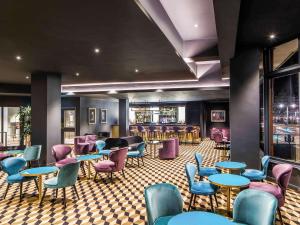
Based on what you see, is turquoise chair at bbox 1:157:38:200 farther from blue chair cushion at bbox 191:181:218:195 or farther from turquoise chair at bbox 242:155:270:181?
turquoise chair at bbox 242:155:270:181

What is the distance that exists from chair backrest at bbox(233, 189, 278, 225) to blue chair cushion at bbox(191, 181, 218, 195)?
1.06m

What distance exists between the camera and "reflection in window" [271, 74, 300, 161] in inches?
193

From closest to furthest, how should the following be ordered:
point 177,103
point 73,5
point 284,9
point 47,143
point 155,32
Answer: point 73,5 → point 284,9 → point 155,32 → point 47,143 → point 177,103

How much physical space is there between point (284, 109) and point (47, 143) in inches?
260

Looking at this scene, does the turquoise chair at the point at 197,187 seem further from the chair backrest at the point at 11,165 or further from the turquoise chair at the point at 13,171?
the chair backrest at the point at 11,165

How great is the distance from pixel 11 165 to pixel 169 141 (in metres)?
5.23

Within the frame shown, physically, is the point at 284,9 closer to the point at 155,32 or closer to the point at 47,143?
the point at 155,32

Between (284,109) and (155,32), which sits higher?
(155,32)

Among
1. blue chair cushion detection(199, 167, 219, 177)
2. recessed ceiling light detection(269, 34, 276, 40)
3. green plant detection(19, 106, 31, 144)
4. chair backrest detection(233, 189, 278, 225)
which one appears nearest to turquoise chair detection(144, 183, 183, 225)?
chair backrest detection(233, 189, 278, 225)

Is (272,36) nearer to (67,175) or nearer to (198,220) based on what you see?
(198,220)

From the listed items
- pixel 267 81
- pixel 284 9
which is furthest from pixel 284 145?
pixel 284 9

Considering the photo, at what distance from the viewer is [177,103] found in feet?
53.7

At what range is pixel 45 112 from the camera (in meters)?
6.90

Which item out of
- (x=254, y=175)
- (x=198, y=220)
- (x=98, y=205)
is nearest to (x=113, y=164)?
(x=98, y=205)
